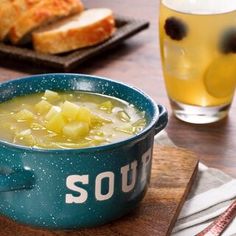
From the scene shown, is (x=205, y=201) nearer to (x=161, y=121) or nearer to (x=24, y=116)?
(x=161, y=121)

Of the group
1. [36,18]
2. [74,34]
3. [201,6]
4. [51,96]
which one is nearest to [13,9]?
[36,18]

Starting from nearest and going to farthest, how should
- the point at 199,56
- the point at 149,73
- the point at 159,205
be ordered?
the point at 159,205
the point at 199,56
the point at 149,73

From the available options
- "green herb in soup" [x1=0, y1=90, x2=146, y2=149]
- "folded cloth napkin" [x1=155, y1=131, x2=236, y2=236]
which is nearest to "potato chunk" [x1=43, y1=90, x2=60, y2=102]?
"green herb in soup" [x1=0, y1=90, x2=146, y2=149]

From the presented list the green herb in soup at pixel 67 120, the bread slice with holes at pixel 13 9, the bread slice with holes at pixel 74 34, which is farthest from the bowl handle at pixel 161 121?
the bread slice with holes at pixel 13 9

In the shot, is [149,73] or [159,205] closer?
[159,205]

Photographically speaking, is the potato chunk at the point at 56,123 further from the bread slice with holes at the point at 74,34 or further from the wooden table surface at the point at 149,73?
the bread slice with holes at the point at 74,34

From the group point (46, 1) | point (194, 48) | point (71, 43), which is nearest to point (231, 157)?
point (194, 48)

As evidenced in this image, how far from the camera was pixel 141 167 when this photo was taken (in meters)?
0.91

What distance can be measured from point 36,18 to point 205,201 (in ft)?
2.27

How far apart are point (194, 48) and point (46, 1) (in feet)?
1.61

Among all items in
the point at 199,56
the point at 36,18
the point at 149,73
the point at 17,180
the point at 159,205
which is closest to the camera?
the point at 17,180

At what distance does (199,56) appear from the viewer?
120 centimetres

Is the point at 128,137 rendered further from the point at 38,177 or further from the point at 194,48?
the point at 194,48

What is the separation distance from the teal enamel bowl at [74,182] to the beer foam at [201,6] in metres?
0.34
